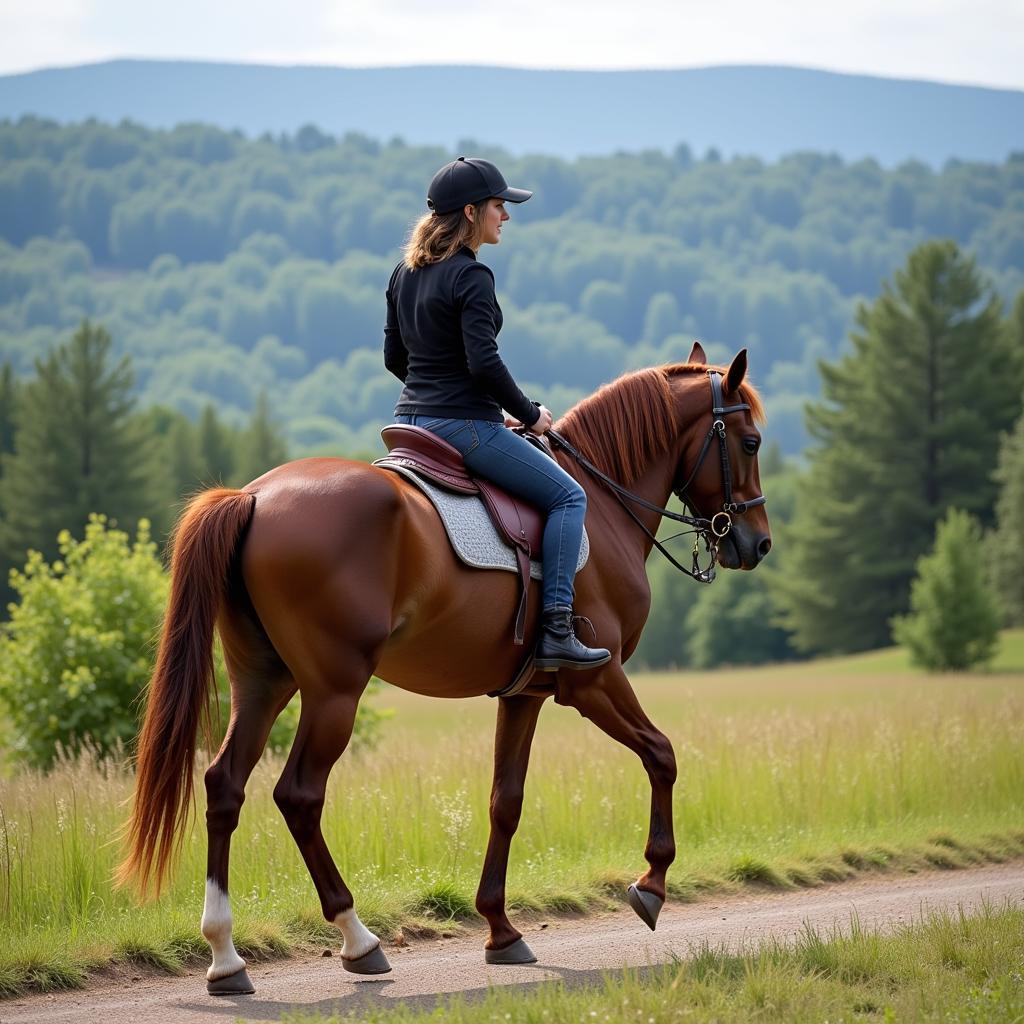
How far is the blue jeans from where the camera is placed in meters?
6.93

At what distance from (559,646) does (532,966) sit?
162 cm

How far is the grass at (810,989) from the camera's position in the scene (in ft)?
17.7

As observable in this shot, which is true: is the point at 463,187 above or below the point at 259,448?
below

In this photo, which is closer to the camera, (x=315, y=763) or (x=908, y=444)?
(x=315, y=763)

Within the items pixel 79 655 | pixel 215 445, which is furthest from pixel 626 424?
pixel 215 445

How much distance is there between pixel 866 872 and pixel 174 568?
230 inches

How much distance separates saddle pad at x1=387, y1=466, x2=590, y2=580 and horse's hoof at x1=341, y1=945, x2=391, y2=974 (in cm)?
188

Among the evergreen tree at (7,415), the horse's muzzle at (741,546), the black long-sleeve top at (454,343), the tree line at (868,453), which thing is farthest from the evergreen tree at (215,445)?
the black long-sleeve top at (454,343)

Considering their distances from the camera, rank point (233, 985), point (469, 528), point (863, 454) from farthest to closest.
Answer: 1. point (863, 454)
2. point (469, 528)
3. point (233, 985)

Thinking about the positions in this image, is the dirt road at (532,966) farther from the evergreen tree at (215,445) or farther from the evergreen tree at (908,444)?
the evergreen tree at (215,445)

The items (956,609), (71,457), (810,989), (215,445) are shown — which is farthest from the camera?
(215,445)

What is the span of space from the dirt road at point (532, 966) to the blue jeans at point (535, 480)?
1867 millimetres

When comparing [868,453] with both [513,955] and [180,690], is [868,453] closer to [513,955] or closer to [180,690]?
[513,955]

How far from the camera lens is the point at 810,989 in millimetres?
5883
